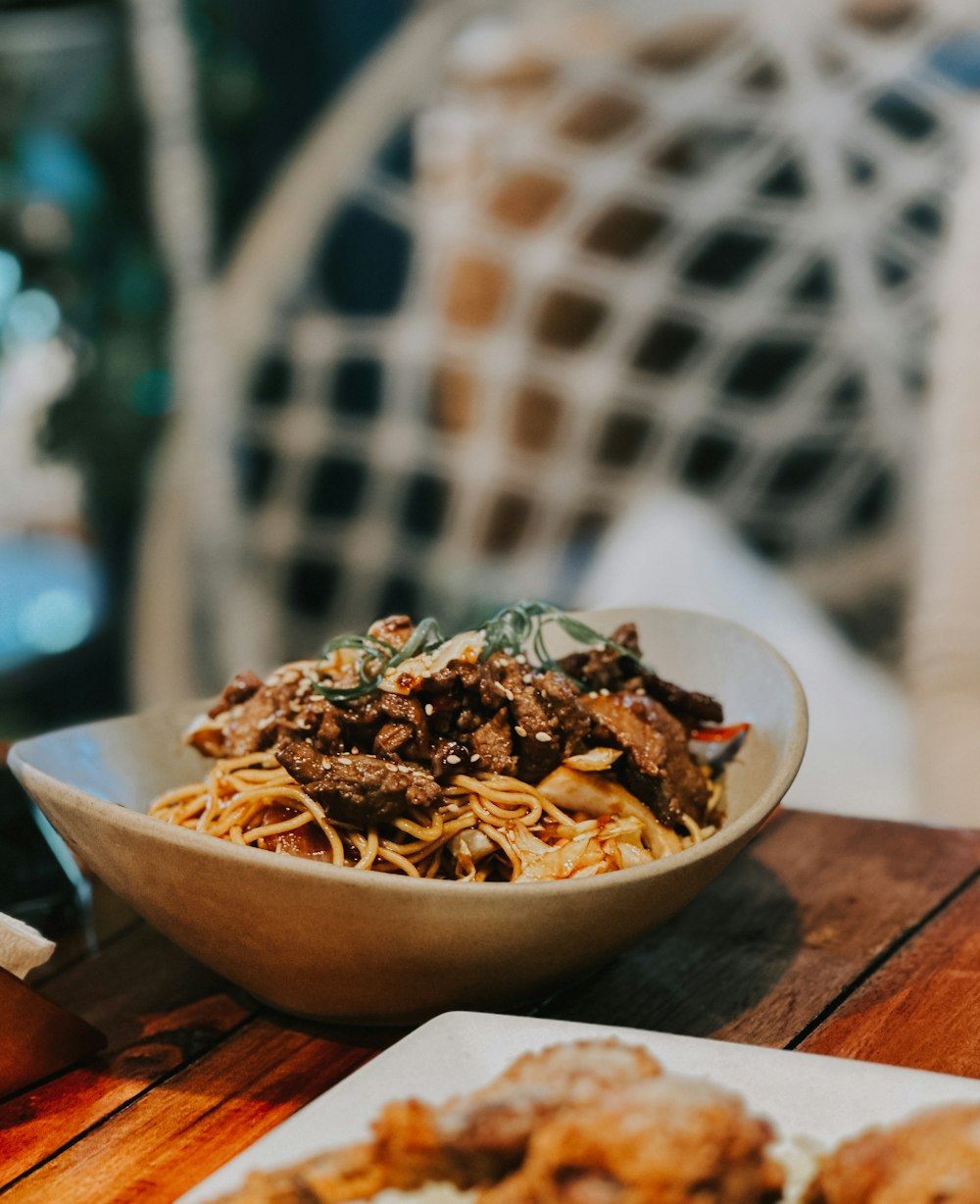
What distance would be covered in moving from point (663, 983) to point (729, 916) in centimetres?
12

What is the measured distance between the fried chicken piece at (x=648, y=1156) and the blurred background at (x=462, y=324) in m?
1.68

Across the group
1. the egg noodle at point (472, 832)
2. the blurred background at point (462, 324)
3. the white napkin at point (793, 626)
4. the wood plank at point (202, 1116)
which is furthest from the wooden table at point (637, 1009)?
the blurred background at point (462, 324)

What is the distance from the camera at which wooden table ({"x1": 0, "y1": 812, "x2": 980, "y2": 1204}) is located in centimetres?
71

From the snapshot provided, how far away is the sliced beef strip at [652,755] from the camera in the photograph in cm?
87

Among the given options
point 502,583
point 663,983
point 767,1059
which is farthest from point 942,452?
point 767,1059

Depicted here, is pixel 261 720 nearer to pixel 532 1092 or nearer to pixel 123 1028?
pixel 123 1028

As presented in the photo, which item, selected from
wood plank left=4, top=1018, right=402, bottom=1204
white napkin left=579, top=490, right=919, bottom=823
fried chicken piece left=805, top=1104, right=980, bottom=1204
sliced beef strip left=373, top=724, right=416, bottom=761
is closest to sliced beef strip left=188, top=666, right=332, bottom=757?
sliced beef strip left=373, top=724, right=416, bottom=761

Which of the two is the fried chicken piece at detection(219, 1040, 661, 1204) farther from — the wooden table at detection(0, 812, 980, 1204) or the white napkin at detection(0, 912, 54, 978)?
the white napkin at detection(0, 912, 54, 978)

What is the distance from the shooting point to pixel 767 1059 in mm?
648

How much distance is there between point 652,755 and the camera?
86 centimetres

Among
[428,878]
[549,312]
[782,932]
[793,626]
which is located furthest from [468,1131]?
[549,312]

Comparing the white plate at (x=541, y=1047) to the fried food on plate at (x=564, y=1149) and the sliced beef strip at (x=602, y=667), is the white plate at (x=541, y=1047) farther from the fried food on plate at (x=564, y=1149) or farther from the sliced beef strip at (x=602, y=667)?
the sliced beef strip at (x=602, y=667)

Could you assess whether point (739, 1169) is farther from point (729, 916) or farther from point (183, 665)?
point (183, 665)

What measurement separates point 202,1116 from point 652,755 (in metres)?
0.37
